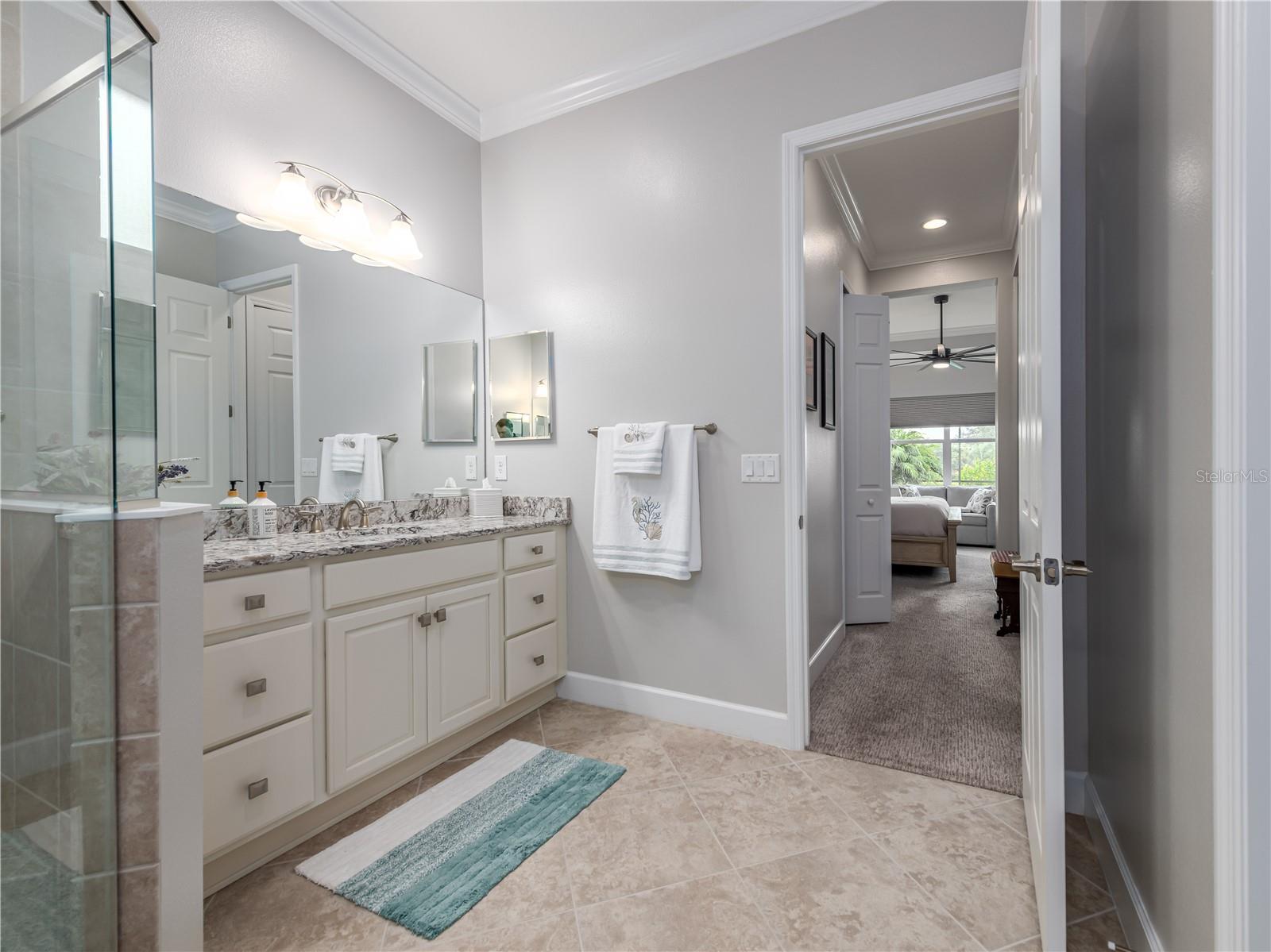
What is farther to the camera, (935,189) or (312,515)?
(935,189)

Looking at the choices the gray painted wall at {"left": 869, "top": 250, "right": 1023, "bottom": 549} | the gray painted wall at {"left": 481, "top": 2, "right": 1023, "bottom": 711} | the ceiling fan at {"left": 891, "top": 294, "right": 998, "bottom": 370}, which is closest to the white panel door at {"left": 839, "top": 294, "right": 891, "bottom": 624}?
the gray painted wall at {"left": 869, "top": 250, "right": 1023, "bottom": 549}

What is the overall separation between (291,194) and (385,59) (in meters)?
0.80

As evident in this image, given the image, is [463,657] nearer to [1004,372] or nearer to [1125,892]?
[1125,892]

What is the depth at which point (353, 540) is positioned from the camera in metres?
1.90

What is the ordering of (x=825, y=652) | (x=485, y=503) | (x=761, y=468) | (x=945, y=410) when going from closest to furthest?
(x=761, y=468) → (x=485, y=503) → (x=825, y=652) → (x=945, y=410)

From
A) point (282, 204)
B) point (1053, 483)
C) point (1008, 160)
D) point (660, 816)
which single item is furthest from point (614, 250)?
point (1008, 160)

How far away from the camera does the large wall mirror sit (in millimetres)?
1860

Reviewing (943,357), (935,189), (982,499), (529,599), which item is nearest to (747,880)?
(529,599)

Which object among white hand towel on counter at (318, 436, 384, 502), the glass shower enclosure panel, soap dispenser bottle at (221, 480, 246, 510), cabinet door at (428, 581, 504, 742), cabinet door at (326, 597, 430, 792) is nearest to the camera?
the glass shower enclosure panel

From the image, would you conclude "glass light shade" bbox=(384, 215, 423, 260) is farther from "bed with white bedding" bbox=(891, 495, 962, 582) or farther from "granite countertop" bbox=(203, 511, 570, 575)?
"bed with white bedding" bbox=(891, 495, 962, 582)

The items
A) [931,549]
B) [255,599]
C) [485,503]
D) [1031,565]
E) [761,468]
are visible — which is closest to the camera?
[1031,565]

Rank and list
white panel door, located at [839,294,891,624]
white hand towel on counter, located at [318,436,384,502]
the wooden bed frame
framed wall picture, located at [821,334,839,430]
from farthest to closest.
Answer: the wooden bed frame
white panel door, located at [839,294,891,624]
framed wall picture, located at [821,334,839,430]
white hand towel on counter, located at [318,436,384,502]

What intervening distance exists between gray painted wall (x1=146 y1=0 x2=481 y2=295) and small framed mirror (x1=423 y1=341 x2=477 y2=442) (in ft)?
1.03

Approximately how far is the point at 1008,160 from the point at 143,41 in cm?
373
